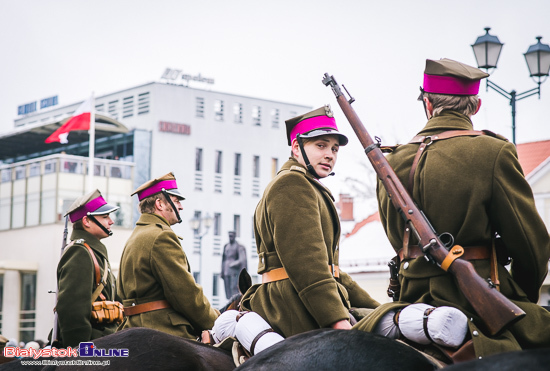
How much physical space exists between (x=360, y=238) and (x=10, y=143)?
2449 centimetres

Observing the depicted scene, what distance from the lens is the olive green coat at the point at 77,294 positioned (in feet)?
23.7

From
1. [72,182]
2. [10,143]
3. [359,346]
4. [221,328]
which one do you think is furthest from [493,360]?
[10,143]

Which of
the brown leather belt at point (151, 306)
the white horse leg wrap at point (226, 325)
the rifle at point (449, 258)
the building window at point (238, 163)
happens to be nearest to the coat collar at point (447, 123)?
the rifle at point (449, 258)

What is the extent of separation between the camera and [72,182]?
40594 millimetres

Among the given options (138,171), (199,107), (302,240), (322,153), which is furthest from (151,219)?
(199,107)

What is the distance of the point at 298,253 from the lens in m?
4.78

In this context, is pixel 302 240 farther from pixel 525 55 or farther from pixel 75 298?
pixel 525 55

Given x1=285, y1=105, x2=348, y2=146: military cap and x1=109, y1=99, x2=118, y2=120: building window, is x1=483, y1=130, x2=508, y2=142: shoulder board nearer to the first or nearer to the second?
x1=285, y1=105, x2=348, y2=146: military cap

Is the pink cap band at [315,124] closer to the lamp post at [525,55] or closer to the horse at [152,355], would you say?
the horse at [152,355]

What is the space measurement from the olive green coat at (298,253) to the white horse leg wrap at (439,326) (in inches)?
28.8

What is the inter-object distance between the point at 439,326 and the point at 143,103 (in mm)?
51931

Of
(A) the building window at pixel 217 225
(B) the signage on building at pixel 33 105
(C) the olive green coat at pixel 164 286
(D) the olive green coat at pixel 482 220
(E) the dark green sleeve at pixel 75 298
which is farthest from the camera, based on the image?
(B) the signage on building at pixel 33 105

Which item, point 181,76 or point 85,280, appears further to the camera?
point 181,76

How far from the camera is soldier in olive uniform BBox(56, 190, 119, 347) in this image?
Answer: 722 centimetres
